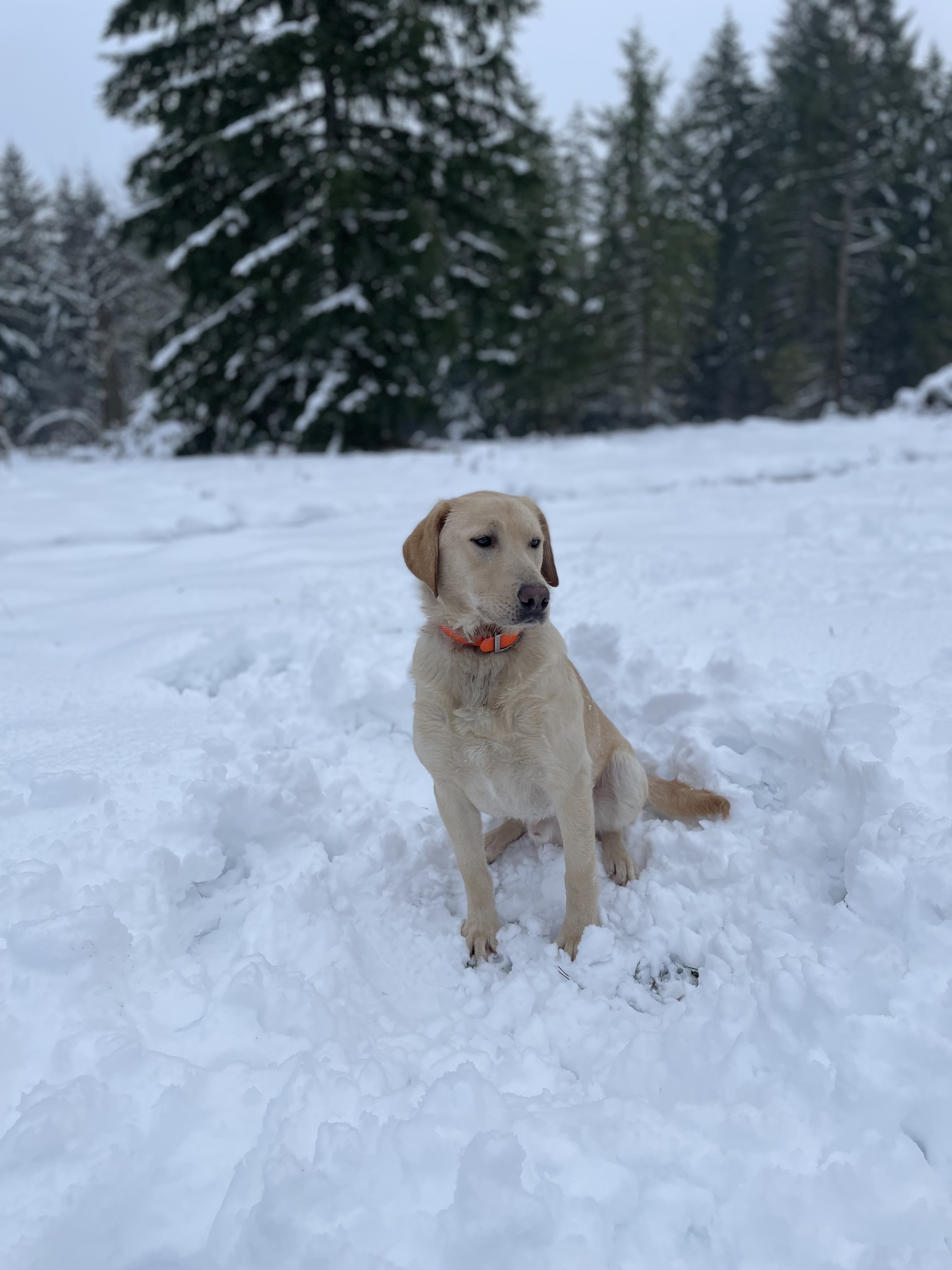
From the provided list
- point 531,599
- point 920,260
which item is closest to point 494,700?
point 531,599

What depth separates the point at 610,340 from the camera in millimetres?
22203

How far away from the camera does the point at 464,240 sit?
14086mm

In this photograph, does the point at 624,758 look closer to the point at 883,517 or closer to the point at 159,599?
the point at 159,599

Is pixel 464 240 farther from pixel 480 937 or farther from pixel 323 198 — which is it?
pixel 480 937

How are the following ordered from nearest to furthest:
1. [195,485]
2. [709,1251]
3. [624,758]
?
[709,1251], [624,758], [195,485]

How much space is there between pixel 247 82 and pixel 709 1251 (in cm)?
1575

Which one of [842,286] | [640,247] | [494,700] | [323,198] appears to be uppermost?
[640,247]

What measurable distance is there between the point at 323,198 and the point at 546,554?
11.9 meters

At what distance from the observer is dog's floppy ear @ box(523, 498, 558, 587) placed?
254 cm

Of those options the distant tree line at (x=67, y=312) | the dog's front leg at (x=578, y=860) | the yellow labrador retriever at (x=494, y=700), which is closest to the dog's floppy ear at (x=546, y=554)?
the yellow labrador retriever at (x=494, y=700)

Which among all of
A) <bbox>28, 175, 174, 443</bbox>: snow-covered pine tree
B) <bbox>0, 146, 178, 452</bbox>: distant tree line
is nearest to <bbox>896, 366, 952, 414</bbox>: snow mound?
<bbox>28, 175, 174, 443</bbox>: snow-covered pine tree

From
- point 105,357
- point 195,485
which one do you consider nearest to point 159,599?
point 195,485

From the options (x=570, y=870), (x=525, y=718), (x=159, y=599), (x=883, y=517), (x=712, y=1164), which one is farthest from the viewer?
(x=883, y=517)

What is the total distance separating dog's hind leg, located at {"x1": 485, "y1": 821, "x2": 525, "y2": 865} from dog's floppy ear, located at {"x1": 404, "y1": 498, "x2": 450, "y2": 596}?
1.04 metres
